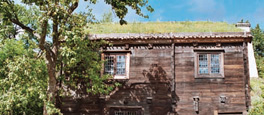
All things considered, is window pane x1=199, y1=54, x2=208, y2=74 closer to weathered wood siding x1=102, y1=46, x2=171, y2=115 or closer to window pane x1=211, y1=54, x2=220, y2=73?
window pane x1=211, y1=54, x2=220, y2=73

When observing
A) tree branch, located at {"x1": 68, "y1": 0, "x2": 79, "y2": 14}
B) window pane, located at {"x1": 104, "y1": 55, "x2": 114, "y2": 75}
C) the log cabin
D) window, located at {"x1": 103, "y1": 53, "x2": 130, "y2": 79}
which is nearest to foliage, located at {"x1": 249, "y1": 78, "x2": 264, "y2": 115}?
the log cabin

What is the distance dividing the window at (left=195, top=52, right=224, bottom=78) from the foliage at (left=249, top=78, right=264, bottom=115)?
2.37 meters

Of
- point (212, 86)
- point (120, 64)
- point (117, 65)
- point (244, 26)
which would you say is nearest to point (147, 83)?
point (120, 64)

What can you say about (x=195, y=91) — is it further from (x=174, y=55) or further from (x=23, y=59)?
(x=23, y=59)

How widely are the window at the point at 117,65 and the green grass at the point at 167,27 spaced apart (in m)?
3.00

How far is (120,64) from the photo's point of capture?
49.8ft

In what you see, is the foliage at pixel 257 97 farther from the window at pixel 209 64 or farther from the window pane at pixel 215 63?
the window pane at pixel 215 63

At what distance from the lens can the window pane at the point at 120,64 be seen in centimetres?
1510

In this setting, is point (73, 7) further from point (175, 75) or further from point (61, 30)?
point (175, 75)

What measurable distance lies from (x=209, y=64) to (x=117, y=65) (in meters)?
4.92

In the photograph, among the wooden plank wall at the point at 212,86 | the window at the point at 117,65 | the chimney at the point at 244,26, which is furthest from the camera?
the chimney at the point at 244,26

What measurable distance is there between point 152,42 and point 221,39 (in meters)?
3.62

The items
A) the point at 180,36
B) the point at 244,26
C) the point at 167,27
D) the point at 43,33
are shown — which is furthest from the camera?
the point at 167,27

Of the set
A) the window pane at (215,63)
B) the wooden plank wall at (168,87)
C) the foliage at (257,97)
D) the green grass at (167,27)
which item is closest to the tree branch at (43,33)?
the wooden plank wall at (168,87)
